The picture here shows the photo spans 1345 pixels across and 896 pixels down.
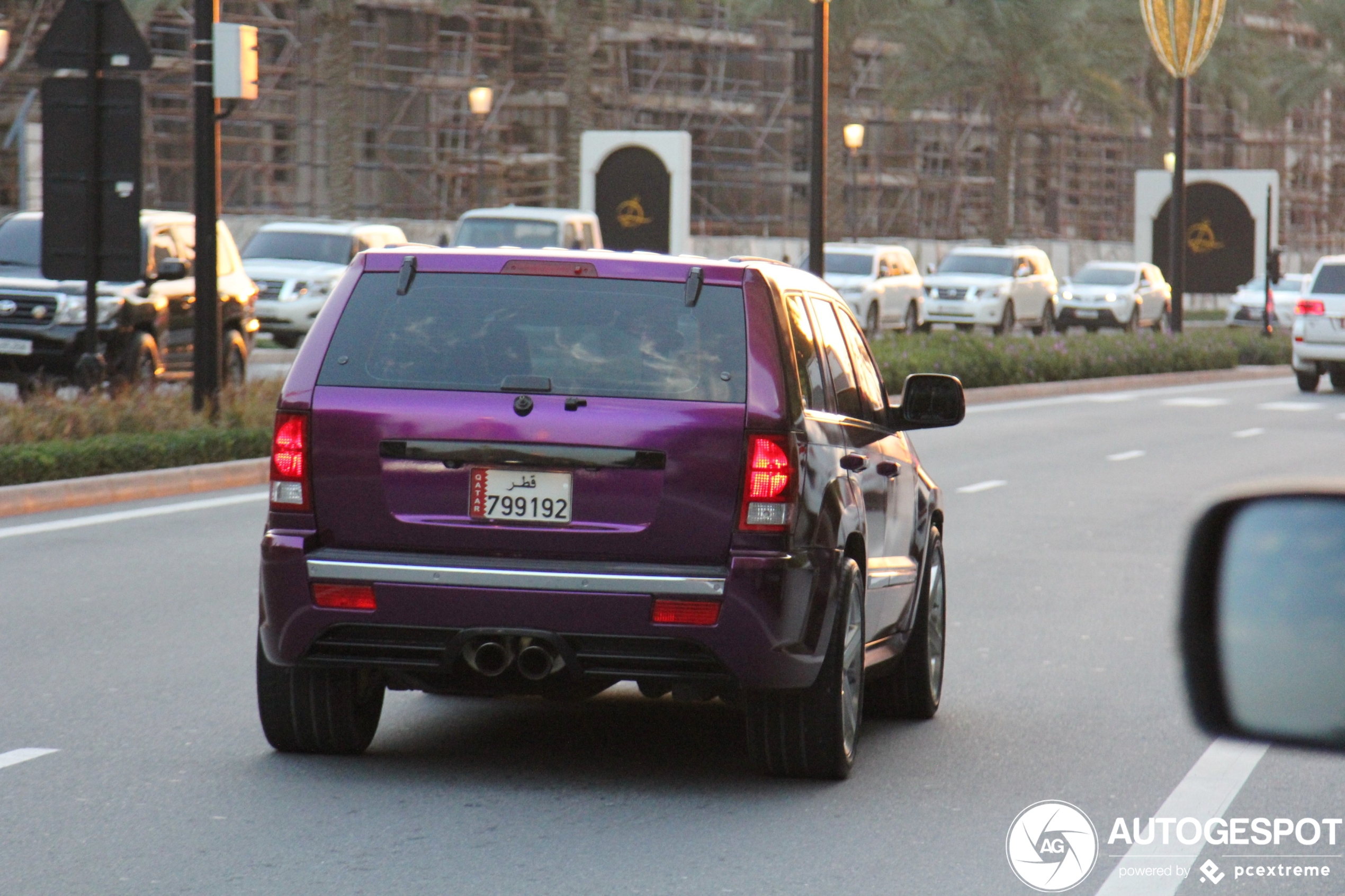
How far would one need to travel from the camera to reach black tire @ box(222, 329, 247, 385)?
20969 millimetres

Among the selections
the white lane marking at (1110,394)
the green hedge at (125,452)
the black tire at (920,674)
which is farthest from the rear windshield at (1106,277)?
the black tire at (920,674)

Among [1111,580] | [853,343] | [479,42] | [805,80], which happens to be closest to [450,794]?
[853,343]

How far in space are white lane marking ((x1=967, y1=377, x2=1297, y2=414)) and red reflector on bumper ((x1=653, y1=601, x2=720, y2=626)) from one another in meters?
20.8

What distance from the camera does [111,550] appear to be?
12.2 m

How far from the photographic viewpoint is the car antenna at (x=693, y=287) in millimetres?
6391

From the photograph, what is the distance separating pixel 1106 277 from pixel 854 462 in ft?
151

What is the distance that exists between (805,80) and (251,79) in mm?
57144

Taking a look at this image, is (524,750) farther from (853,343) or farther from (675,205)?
(675,205)

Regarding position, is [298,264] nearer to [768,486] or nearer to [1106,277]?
[1106,277]

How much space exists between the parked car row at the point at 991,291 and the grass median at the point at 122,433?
866 inches

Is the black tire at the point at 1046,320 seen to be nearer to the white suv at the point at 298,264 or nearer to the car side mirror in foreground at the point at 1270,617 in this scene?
the white suv at the point at 298,264

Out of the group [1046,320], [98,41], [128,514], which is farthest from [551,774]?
[1046,320]

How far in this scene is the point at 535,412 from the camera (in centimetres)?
627

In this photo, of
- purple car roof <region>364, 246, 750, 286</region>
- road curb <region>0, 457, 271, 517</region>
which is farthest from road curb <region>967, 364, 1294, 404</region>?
purple car roof <region>364, 246, 750, 286</region>
